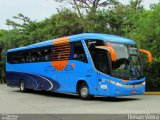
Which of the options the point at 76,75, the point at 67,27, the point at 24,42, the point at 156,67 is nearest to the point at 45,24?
the point at 24,42

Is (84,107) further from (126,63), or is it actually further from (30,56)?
(30,56)

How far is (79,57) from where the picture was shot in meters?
21.2

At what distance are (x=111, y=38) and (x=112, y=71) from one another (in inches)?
73.4

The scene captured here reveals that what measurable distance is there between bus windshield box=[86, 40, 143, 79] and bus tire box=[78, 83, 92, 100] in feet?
5.19

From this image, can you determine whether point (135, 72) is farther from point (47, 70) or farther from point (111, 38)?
point (47, 70)

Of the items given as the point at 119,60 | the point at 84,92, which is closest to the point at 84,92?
the point at 84,92

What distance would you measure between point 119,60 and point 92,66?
1.50 metres

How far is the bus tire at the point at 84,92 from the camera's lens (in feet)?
68.4

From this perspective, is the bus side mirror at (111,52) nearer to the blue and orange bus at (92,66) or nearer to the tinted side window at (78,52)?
the blue and orange bus at (92,66)

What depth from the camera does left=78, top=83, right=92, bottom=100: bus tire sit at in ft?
68.4

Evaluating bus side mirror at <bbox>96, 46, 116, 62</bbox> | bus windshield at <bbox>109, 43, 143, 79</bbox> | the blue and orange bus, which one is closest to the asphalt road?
the blue and orange bus
